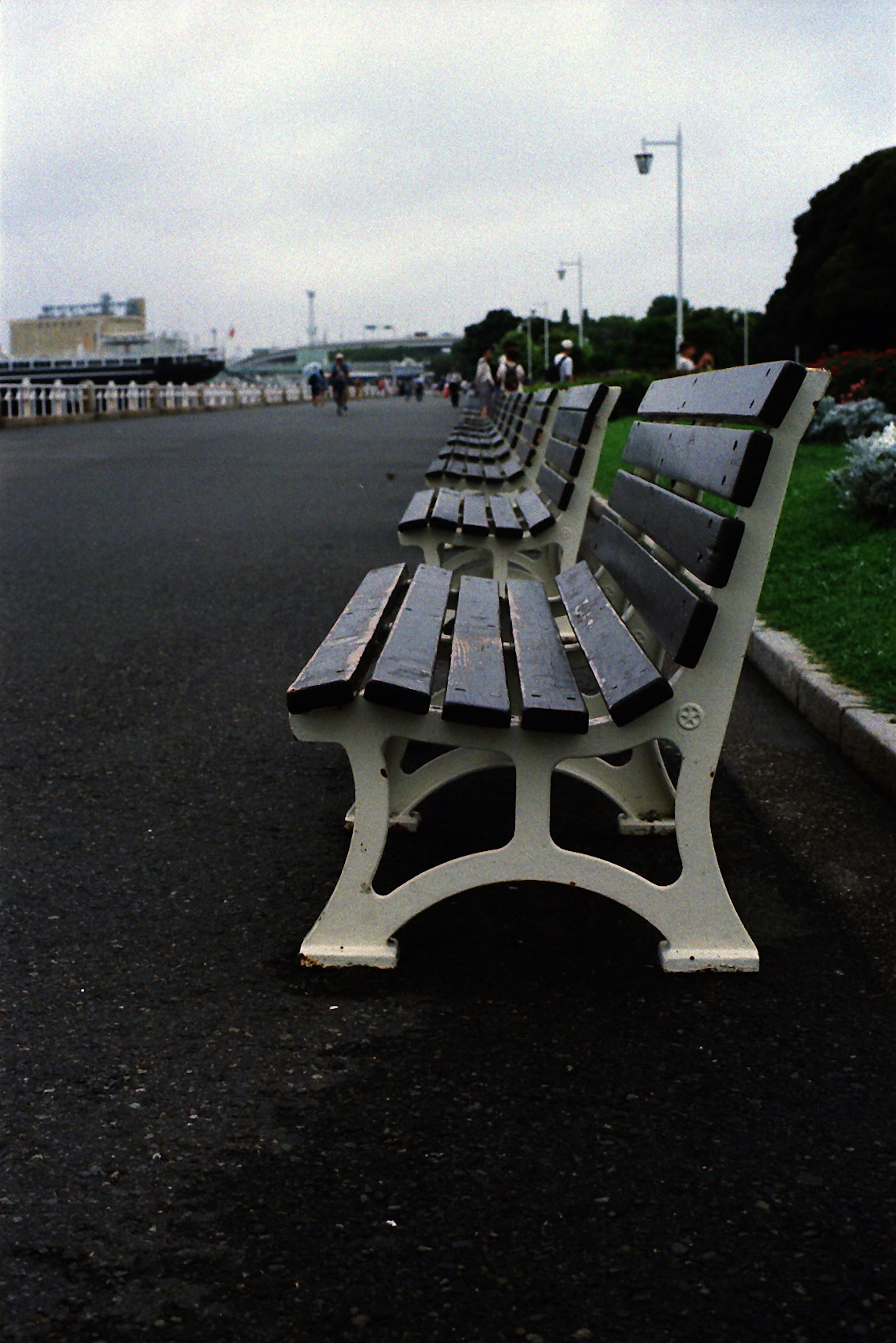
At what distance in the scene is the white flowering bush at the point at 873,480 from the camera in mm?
8016

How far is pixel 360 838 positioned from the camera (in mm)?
2920

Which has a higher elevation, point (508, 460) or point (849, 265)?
point (849, 265)

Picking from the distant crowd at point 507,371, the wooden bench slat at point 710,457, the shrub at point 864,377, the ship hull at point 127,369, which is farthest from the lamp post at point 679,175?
the ship hull at point 127,369

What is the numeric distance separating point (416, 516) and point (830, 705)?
174cm

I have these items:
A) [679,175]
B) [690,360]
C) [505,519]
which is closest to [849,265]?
[679,175]

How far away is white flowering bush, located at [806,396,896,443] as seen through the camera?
1437cm

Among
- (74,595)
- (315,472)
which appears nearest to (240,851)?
(74,595)

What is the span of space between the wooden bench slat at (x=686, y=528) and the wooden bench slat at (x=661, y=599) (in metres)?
0.05

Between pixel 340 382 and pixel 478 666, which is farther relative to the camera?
pixel 340 382

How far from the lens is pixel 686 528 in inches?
120

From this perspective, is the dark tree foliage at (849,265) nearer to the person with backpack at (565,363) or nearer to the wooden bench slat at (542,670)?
the person with backpack at (565,363)

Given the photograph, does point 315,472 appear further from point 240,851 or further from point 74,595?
point 240,851

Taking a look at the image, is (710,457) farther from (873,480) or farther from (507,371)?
(507,371)

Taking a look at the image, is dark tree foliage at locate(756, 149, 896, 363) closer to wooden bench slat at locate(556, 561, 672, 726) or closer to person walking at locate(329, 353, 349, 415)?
person walking at locate(329, 353, 349, 415)
